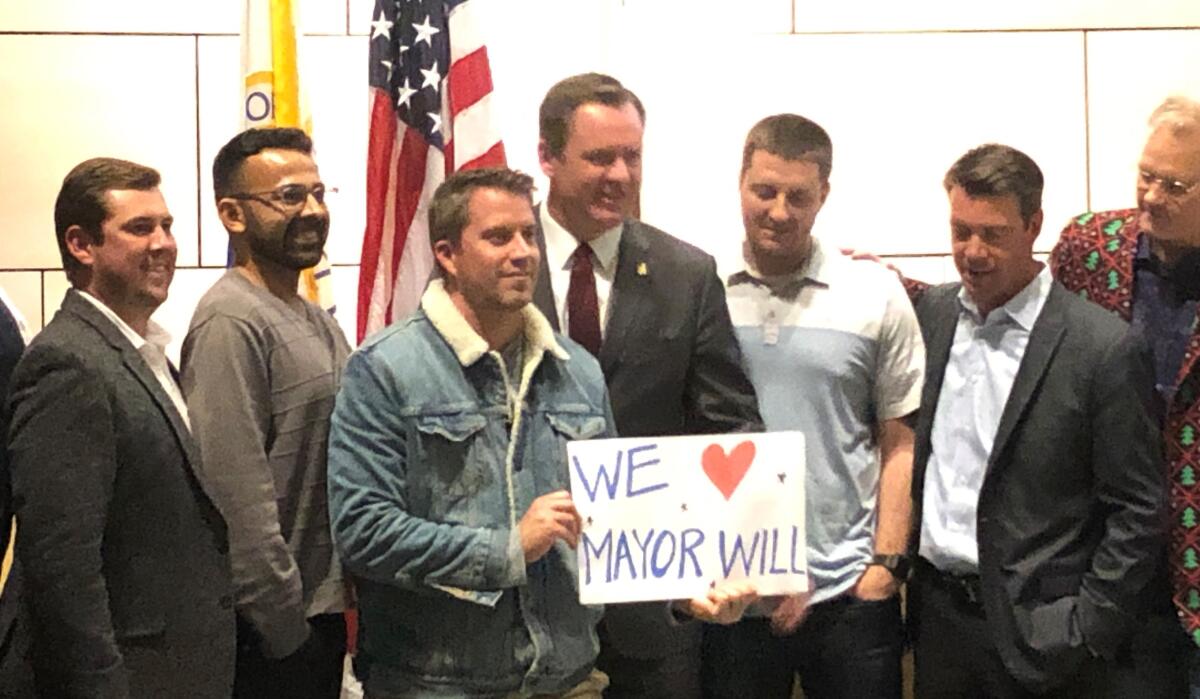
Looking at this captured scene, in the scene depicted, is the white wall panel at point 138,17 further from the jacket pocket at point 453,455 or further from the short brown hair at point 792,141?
the jacket pocket at point 453,455

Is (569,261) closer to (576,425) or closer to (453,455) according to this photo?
(576,425)

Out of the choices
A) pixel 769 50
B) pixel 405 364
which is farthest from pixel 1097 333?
pixel 769 50

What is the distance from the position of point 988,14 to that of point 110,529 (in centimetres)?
294

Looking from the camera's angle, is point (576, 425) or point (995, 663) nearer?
point (576, 425)

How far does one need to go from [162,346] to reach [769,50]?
84.2 inches

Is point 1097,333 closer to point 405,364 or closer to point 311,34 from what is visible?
point 405,364

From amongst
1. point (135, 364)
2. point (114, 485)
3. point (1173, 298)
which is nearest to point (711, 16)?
point (1173, 298)

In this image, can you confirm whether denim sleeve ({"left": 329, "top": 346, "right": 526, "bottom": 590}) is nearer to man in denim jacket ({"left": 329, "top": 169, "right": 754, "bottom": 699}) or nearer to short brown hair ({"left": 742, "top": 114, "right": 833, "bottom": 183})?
man in denim jacket ({"left": 329, "top": 169, "right": 754, "bottom": 699})

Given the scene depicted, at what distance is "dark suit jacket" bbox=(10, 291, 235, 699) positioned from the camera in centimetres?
208

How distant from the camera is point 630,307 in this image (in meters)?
2.65

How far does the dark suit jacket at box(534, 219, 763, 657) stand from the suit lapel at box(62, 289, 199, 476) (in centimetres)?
75

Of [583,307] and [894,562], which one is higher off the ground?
[583,307]

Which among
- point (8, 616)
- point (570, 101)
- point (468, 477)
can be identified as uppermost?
point (570, 101)

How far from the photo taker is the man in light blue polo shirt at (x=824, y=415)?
9.07ft
